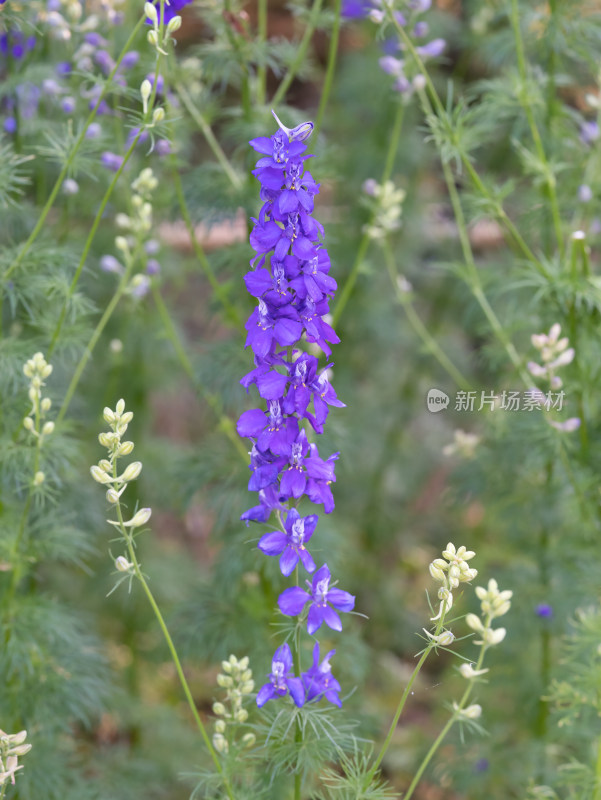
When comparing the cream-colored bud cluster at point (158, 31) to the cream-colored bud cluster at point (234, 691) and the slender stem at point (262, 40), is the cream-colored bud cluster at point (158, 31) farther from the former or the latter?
the cream-colored bud cluster at point (234, 691)

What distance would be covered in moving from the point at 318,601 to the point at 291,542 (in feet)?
0.42

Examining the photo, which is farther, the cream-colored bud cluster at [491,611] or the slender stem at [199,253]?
the slender stem at [199,253]

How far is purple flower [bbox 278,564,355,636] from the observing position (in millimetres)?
1699

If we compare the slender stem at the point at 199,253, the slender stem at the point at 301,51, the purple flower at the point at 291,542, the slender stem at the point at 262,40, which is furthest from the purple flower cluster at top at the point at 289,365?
the slender stem at the point at 262,40

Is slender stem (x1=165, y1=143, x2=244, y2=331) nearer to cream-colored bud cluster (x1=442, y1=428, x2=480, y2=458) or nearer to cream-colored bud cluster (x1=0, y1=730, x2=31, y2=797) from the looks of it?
cream-colored bud cluster (x1=442, y1=428, x2=480, y2=458)

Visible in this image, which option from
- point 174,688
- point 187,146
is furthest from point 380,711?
point 187,146

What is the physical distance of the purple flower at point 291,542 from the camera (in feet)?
5.58

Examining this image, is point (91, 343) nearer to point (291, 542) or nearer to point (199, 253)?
point (199, 253)

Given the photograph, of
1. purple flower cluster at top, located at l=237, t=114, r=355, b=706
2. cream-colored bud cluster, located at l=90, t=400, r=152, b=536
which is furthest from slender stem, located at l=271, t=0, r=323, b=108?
cream-colored bud cluster, located at l=90, t=400, r=152, b=536

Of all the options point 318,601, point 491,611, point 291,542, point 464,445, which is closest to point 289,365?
point 291,542

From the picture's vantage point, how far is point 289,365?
1.68 m

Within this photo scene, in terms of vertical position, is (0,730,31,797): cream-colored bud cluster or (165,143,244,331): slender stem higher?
(165,143,244,331): slender stem

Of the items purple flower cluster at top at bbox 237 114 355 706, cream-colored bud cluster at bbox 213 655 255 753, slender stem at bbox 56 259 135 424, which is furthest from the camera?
slender stem at bbox 56 259 135 424

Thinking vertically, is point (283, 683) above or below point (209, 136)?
below
